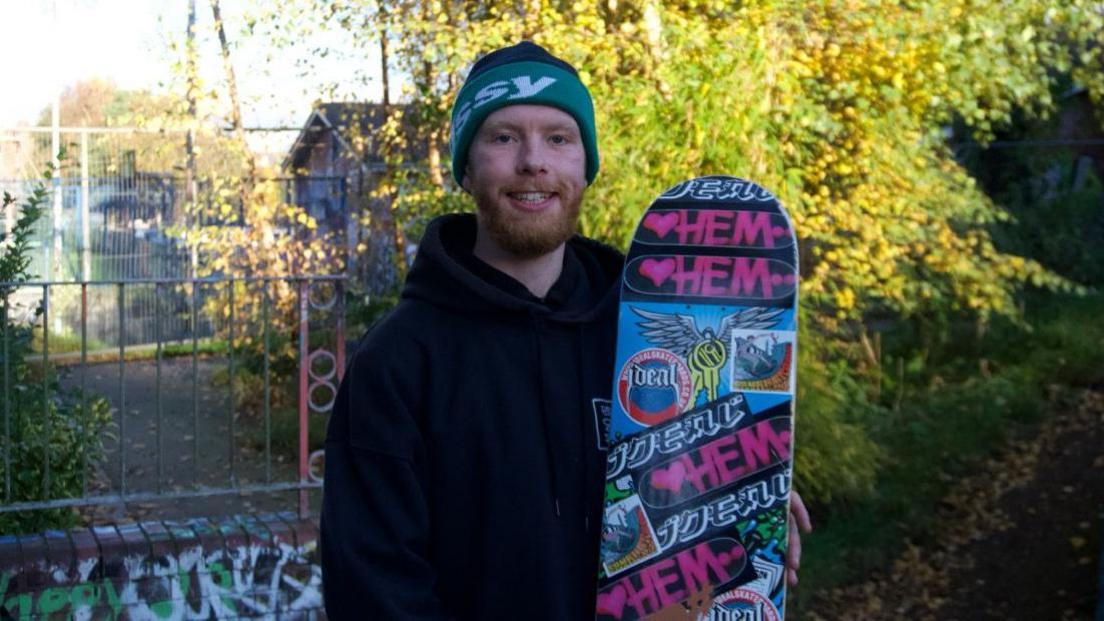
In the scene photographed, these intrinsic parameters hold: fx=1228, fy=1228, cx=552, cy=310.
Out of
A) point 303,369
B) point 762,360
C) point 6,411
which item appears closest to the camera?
point 762,360

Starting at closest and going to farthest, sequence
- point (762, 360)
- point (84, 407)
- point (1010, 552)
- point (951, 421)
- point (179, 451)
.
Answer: point (762, 360) < point (84, 407) < point (1010, 552) < point (179, 451) < point (951, 421)

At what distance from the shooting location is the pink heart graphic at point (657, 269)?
2043 mm

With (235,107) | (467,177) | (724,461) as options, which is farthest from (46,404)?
(235,107)

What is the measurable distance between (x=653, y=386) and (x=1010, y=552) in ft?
14.4

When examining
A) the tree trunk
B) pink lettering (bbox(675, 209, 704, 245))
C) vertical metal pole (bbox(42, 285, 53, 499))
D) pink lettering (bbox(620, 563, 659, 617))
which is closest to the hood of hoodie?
pink lettering (bbox(675, 209, 704, 245))

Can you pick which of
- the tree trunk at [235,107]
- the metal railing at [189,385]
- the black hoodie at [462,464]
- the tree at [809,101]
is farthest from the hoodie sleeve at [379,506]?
the tree trunk at [235,107]

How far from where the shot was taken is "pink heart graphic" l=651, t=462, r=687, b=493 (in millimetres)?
1923

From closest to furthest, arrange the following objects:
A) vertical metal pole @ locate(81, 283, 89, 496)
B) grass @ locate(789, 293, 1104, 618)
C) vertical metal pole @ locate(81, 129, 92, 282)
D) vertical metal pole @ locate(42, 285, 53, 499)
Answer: vertical metal pole @ locate(42, 285, 53, 499) < vertical metal pole @ locate(81, 283, 89, 496) < grass @ locate(789, 293, 1104, 618) < vertical metal pole @ locate(81, 129, 92, 282)

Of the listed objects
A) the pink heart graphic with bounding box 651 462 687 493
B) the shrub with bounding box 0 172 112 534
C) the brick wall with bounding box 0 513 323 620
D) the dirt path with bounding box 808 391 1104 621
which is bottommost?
the dirt path with bounding box 808 391 1104 621

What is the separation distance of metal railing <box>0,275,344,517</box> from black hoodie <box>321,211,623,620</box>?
8.46 ft

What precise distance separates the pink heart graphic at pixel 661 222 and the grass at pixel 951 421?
3386 millimetres

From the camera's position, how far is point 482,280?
184 centimetres

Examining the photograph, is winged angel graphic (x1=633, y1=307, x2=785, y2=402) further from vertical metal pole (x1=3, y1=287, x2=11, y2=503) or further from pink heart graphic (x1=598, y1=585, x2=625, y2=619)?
vertical metal pole (x1=3, y1=287, x2=11, y2=503)

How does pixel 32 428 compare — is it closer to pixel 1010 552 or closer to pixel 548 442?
pixel 548 442
